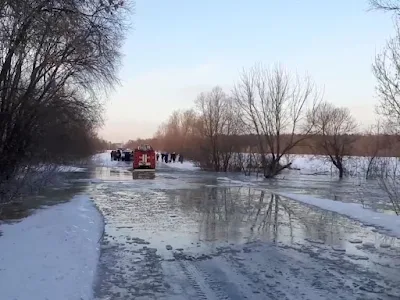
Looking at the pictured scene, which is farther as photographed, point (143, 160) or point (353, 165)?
point (353, 165)

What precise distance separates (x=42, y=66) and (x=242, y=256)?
948 centimetres

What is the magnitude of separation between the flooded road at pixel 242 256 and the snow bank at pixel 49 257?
31 cm

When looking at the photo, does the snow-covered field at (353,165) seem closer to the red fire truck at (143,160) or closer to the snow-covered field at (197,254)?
the red fire truck at (143,160)

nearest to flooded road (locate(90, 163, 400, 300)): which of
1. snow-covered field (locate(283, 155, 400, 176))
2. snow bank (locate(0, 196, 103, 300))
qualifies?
snow bank (locate(0, 196, 103, 300))

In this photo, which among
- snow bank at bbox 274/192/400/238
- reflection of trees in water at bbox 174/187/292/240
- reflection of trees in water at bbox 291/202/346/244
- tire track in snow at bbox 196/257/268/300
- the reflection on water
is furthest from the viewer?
the reflection on water

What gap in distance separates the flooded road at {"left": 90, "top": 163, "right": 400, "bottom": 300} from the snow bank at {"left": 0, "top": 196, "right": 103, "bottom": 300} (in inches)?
12.1

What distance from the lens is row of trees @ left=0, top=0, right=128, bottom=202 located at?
27.5ft

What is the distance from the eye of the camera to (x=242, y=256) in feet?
26.1

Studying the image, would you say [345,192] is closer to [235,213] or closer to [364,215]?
[364,215]

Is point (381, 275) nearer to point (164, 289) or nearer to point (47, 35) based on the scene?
point (164, 289)

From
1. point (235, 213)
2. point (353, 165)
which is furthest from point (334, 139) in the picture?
point (235, 213)

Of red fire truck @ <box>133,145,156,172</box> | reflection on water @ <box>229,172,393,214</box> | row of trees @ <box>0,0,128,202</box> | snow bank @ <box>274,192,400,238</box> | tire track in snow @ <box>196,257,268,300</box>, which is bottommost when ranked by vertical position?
tire track in snow @ <box>196,257,268,300</box>

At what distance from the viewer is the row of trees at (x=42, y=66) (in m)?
8.37

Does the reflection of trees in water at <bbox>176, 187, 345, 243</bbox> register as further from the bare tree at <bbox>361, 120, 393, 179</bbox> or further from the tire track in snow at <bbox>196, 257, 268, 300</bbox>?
the bare tree at <bbox>361, 120, 393, 179</bbox>
